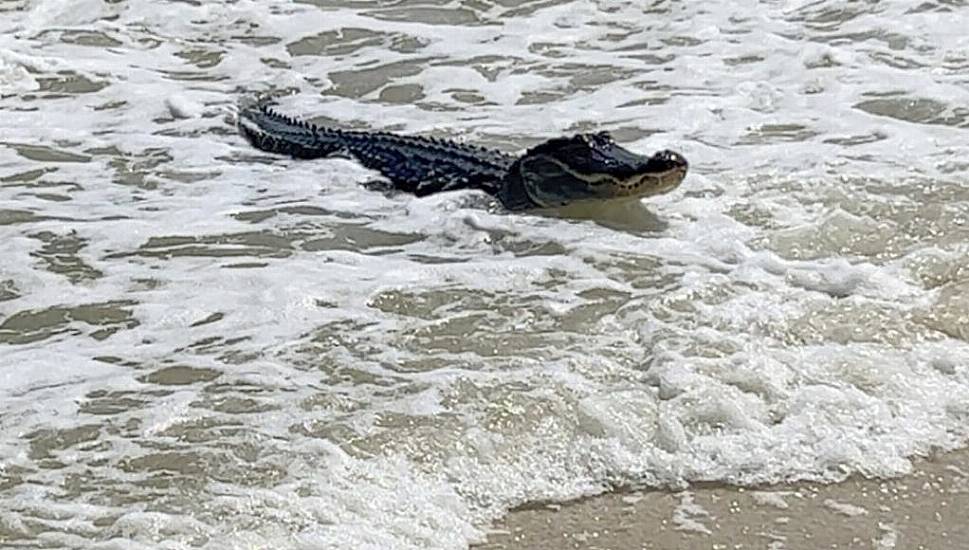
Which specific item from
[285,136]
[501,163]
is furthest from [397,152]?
[285,136]

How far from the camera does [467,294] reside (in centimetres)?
523

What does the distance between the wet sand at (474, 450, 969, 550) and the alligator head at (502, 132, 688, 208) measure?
2471 mm

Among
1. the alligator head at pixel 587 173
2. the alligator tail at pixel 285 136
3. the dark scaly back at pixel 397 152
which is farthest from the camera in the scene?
the alligator tail at pixel 285 136

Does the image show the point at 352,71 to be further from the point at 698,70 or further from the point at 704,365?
the point at 704,365

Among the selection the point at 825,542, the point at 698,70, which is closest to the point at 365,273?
the point at 825,542

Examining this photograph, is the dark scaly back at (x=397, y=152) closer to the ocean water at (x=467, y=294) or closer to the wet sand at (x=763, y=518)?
the ocean water at (x=467, y=294)

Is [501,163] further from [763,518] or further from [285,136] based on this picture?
[763,518]

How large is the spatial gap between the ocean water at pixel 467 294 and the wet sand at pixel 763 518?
0.08m

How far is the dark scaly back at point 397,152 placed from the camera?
663cm

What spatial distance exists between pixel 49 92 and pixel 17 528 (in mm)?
5663

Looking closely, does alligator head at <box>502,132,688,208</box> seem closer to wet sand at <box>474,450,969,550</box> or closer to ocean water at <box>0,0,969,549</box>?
ocean water at <box>0,0,969,549</box>

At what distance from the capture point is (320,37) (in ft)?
33.0

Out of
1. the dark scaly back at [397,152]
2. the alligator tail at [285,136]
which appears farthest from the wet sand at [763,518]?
the alligator tail at [285,136]

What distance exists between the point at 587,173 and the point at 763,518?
9.21 ft
